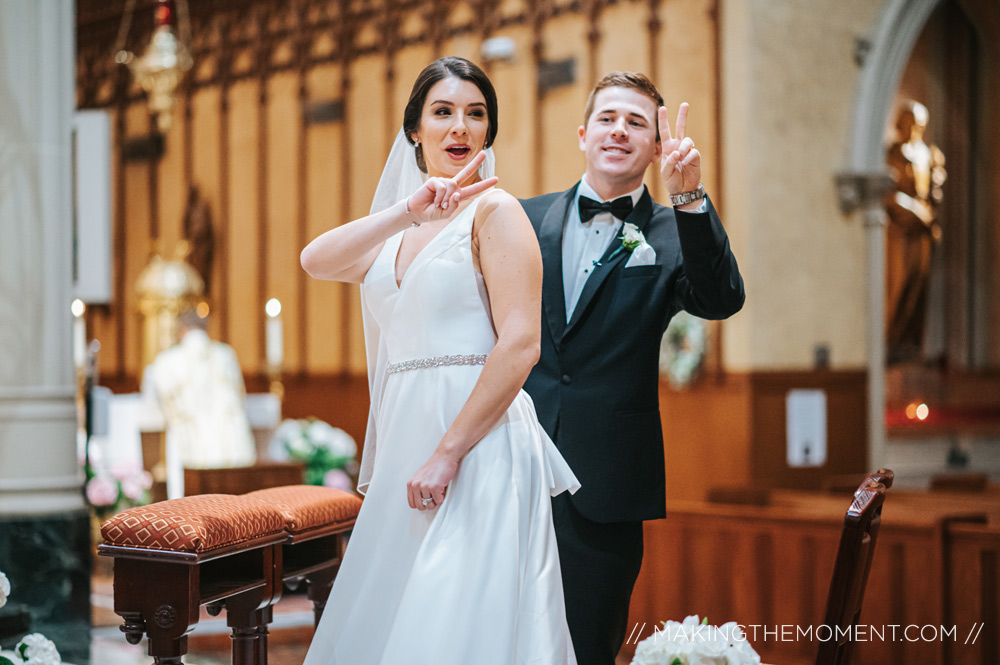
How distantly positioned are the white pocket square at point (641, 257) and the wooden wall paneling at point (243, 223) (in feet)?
29.1

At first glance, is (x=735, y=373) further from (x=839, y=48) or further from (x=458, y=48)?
(x=458, y=48)

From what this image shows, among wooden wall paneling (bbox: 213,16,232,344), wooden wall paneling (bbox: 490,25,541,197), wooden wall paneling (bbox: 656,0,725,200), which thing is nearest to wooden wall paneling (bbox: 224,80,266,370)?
wooden wall paneling (bbox: 213,16,232,344)

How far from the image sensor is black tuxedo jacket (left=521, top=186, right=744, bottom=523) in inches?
99.7

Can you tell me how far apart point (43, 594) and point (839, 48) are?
654cm

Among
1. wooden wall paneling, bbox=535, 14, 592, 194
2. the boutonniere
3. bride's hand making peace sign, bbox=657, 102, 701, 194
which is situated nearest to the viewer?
bride's hand making peace sign, bbox=657, 102, 701, 194

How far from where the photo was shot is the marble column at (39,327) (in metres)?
4.43

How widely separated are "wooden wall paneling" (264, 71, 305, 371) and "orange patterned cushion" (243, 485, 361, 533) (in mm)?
7575

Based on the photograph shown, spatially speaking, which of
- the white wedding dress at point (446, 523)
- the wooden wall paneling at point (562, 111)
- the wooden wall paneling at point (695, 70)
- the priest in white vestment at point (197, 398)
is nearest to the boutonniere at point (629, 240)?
the white wedding dress at point (446, 523)

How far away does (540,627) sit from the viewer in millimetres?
2088

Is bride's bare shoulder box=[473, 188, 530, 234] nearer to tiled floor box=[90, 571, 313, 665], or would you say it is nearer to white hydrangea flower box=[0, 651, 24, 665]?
white hydrangea flower box=[0, 651, 24, 665]

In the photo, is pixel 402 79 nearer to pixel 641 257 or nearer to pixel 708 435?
pixel 708 435

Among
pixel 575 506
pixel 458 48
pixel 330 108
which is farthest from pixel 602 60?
pixel 575 506

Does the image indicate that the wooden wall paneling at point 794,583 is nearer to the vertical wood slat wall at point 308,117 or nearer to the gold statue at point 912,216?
the vertical wood slat wall at point 308,117

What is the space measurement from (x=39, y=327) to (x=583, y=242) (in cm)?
289
